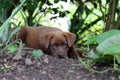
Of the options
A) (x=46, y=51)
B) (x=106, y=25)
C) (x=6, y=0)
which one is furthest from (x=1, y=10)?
(x=106, y=25)

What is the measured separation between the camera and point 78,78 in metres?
3.90

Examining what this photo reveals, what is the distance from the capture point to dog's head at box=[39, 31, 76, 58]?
5.42 metres

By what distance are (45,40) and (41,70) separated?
149 centimetres

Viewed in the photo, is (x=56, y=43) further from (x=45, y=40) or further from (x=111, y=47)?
(x=111, y=47)

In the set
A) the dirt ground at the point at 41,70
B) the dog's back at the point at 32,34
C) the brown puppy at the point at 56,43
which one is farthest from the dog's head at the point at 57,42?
the dirt ground at the point at 41,70

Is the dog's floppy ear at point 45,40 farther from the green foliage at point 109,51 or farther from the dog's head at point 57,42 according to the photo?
the green foliage at point 109,51

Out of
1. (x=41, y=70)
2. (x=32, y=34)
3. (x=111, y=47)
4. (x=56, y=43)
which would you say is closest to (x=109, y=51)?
(x=111, y=47)

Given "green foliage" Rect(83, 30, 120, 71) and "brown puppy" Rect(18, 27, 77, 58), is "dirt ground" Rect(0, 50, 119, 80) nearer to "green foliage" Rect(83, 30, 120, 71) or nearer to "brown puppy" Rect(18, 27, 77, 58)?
"green foliage" Rect(83, 30, 120, 71)

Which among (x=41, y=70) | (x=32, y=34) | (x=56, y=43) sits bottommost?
(x=41, y=70)

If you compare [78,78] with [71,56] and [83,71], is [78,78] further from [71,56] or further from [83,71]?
[71,56]

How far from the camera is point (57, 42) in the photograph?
18.0ft

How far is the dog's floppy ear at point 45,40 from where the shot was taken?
5426 millimetres

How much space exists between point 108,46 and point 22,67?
82cm

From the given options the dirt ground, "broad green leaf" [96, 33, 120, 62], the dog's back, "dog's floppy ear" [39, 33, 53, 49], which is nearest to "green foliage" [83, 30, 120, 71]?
"broad green leaf" [96, 33, 120, 62]
